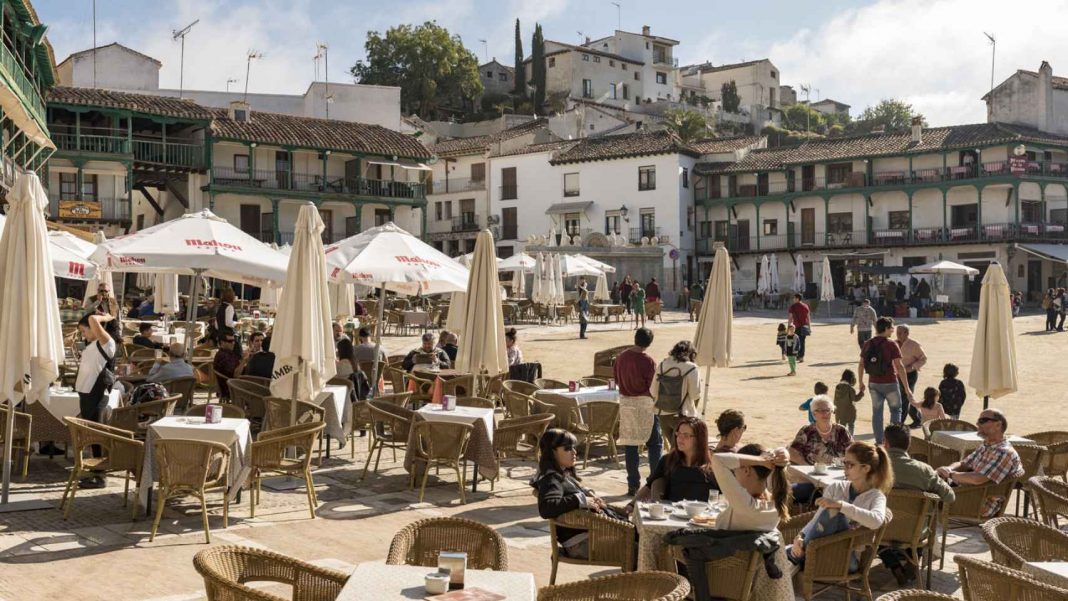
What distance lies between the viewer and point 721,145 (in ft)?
181

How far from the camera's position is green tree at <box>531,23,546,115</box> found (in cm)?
7700

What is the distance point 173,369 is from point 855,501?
792cm

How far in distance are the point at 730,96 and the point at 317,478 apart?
3278 inches

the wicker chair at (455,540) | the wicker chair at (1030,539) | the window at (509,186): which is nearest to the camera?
the wicker chair at (455,540)

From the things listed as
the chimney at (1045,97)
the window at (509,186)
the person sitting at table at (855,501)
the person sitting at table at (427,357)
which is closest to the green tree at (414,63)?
the window at (509,186)

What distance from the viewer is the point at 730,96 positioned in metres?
88.2

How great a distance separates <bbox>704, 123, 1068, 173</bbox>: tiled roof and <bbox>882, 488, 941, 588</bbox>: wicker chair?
45678 mm

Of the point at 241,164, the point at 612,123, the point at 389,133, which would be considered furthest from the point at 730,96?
the point at 241,164

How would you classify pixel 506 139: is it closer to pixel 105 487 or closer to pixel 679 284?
pixel 679 284

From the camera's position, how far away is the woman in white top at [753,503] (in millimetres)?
5078

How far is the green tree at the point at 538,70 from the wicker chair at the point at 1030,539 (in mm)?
73095

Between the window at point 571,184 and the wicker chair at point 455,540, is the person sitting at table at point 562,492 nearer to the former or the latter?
the wicker chair at point 455,540

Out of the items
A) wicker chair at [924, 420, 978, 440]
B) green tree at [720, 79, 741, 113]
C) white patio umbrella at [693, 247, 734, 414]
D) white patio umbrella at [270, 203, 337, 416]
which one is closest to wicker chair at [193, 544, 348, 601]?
white patio umbrella at [270, 203, 337, 416]

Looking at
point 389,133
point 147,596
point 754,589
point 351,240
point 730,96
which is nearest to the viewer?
point 754,589
